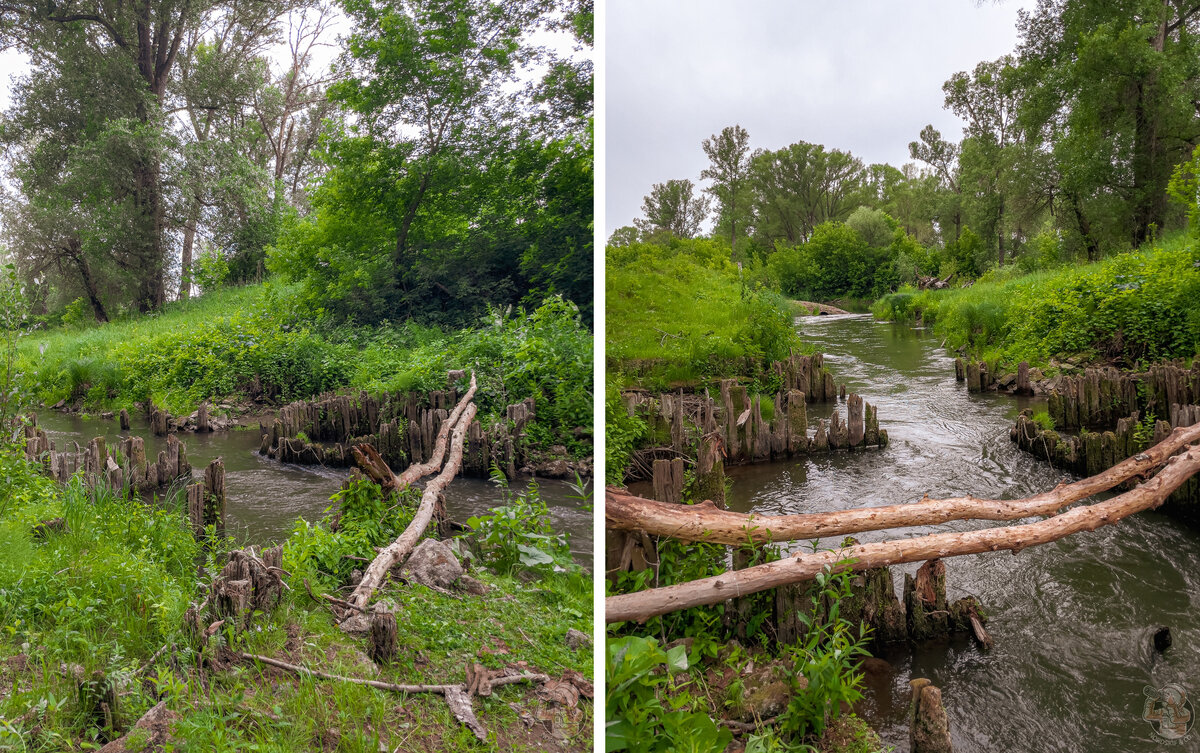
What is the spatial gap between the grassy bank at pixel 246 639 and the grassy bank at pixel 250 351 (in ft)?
1.77

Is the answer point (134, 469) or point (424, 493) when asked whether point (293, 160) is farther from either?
point (424, 493)

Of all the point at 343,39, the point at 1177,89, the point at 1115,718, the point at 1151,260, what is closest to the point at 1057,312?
the point at 1151,260

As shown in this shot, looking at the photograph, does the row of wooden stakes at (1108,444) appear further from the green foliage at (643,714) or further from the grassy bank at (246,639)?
the green foliage at (643,714)

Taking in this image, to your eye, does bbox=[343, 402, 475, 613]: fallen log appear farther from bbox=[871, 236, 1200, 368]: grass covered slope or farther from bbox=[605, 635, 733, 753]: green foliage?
bbox=[871, 236, 1200, 368]: grass covered slope

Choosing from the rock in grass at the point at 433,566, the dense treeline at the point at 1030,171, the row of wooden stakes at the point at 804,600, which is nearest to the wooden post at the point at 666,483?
the row of wooden stakes at the point at 804,600

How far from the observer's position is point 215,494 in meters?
2.76

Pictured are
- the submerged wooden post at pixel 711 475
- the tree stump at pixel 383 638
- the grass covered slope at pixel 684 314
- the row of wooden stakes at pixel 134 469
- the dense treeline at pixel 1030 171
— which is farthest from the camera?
the dense treeline at pixel 1030 171

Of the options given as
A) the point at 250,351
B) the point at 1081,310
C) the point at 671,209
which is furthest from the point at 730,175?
the point at 1081,310

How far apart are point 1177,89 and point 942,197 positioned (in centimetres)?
265

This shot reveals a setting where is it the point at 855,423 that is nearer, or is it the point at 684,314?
the point at 684,314

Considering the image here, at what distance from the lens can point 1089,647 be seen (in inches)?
94.7

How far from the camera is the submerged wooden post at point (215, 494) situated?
2758 millimetres

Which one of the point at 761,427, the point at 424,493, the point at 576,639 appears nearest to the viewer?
the point at 576,639

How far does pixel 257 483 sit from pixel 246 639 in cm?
143
